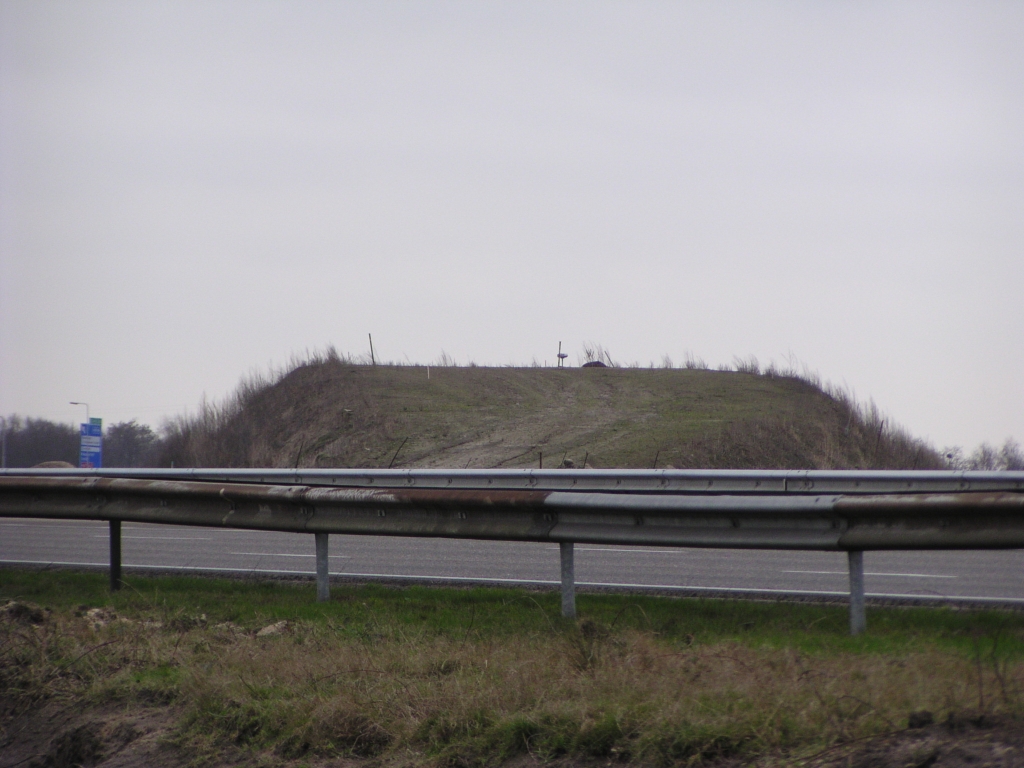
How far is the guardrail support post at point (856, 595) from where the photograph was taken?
621 centimetres

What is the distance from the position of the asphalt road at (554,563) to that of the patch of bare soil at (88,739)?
15.4 ft

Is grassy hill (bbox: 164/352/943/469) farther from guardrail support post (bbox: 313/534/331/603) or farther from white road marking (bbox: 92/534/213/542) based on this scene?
guardrail support post (bbox: 313/534/331/603)

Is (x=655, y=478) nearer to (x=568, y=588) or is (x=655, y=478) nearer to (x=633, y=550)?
(x=633, y=550)

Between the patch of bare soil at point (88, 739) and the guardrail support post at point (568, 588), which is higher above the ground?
the guardrail support post at point (568, 588)

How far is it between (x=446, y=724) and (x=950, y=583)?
263 inches

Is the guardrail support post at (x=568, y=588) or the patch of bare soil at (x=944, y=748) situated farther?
the guardrail support post at (x=568, y=588)

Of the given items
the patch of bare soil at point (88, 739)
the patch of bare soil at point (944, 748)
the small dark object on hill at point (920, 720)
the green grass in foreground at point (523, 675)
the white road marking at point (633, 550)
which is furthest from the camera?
the white road marking at point (633, 550)

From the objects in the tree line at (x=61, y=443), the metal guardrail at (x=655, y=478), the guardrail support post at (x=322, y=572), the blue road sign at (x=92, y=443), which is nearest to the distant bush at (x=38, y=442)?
the tree line at (x=61, y=443)

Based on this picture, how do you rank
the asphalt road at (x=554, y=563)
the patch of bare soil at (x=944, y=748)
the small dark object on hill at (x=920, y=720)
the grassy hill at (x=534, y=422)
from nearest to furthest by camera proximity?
the patch of bare soil at (x=944, y=748) → the small dark object on hill at (x=920, y=720) → the asphalt road at (x=554, y=563) → the grassy hill at (x=534, y=422)

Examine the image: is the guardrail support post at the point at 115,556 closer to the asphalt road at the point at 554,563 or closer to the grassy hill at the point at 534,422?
the asphalt road at the point at 554,563

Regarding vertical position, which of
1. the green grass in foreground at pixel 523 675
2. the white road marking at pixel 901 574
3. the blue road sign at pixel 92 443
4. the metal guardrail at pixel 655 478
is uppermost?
the blue road sign at pixel 92 443

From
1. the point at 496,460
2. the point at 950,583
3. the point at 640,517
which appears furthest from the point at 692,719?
the point at 496,460

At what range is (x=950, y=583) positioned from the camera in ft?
29.9

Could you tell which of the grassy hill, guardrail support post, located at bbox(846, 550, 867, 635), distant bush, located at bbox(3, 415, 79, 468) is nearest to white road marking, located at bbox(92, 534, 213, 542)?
guardrail support post, located at bbox(846, 550, 867, 635)
